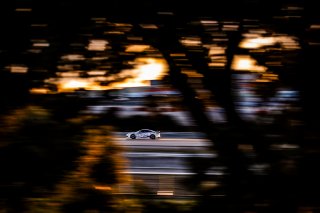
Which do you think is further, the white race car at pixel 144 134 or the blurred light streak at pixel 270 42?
the white race car at pixel 144 134

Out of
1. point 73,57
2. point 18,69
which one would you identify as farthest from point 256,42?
point 18,69

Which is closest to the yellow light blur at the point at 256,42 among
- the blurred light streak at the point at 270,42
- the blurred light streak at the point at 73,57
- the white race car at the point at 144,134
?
the blurred light streak at the point at 270,42

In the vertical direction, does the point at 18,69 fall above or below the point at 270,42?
below

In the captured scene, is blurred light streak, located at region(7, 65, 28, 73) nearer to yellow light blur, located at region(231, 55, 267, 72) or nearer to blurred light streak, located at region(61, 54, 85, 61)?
blurred light streak, located at region(61, 54, 85, 61)

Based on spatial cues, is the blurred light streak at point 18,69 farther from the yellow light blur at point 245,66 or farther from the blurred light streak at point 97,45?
the yellow light blur at point 245,66

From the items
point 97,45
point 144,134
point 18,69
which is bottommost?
point 144,134

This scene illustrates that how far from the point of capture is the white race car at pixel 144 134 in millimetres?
2060

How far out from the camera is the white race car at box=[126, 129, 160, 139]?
206 centimetres

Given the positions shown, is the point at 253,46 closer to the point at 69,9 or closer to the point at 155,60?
the point at 155,60

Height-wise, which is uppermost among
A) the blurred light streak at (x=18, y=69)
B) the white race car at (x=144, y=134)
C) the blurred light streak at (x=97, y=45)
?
the blurred light streak at (x=97, y=45)

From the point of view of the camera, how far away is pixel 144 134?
6.79 ft

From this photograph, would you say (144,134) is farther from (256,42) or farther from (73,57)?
(256,42)

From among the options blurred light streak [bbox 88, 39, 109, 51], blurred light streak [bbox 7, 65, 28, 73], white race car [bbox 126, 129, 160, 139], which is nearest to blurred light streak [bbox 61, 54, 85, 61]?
blurred light streak [bbox 88, 39, 109, 51]

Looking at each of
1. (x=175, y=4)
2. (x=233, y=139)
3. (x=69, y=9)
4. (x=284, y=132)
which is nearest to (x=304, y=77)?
(x=284, y=132)
